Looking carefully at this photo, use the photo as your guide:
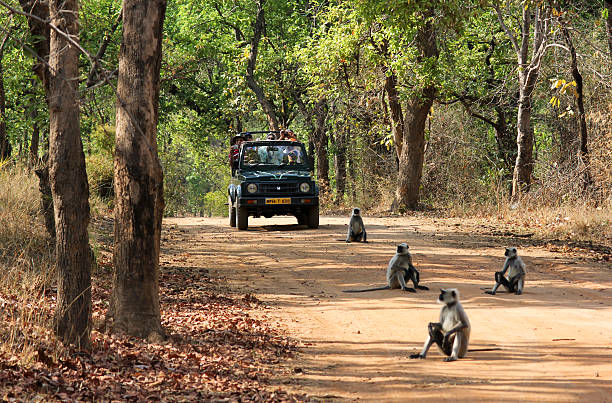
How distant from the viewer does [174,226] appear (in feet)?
73.8

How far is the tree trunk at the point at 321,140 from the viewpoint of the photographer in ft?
111

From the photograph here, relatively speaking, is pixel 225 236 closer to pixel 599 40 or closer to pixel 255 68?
pixel 599 40

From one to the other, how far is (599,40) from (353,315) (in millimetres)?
18821

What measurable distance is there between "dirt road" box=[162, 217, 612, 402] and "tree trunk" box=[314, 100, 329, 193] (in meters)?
16.6

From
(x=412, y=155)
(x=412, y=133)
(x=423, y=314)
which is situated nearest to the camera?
(x=423, y=314)

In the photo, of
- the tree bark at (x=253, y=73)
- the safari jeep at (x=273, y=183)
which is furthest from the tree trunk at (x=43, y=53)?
the tree bark at (x=253, y=73)

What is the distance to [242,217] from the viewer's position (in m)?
19.8

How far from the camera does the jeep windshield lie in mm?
20203

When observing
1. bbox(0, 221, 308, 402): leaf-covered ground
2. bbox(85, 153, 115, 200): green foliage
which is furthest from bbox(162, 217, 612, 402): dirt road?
bbox(85, 153, 115, 200): green foliage

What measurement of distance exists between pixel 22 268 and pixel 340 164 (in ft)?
91.1

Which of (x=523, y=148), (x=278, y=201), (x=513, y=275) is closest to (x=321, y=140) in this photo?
(x=523, y=148)

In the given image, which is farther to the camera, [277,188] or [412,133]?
[412,133]

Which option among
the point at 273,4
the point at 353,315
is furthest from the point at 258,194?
the point at 273,4

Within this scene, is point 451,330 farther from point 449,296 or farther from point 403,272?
point 403,272
